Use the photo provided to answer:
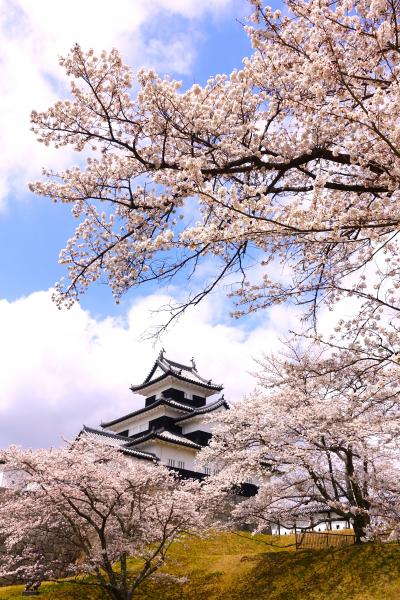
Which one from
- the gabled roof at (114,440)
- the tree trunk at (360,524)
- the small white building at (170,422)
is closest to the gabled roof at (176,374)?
the small white building at (170,422)

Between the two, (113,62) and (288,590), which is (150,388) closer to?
(288,590)

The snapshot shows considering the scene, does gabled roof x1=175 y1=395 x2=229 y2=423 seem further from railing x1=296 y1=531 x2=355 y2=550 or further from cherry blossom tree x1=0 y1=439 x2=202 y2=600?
cherry blossom tree x1=0 y1=439 x2=202 y2=600

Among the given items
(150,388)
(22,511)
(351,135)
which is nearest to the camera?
(351,135)

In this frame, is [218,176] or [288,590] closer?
[218,176]

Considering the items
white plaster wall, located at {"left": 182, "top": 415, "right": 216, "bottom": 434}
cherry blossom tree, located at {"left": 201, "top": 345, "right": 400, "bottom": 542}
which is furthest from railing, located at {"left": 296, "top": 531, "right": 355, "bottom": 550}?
white plaster wall, located at {"left": 182, "top": 415, "right": 216, "bottom": 434}

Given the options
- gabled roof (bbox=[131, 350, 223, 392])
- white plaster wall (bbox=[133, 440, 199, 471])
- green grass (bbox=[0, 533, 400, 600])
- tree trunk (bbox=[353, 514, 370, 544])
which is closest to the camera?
green grass (bbox=[0, 533, 400, 600])

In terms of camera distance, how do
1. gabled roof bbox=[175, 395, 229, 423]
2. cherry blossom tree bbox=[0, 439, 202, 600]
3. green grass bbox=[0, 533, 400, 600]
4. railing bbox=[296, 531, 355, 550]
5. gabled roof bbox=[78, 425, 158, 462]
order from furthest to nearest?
gabled roof bbox=[175, 395, 229, 423]
gabled roof bbox=[78, 425, 158, 462]
railing bbox=[296, 531, 355, 550]
cherry blossom tree bbox=[0, 439, 202, 600]
green grass bbox=[0, 533, 400, 600]

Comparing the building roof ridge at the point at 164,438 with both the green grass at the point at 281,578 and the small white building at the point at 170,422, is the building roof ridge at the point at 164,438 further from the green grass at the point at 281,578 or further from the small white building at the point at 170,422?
the green grass at the point at 281,578

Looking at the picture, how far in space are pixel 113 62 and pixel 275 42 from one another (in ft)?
6.90

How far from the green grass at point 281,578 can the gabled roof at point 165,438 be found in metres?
10.4

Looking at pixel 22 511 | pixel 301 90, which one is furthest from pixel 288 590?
pixel 301 90

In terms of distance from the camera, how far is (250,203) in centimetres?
450

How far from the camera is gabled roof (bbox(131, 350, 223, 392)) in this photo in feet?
117

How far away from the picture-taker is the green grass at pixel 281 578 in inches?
469
